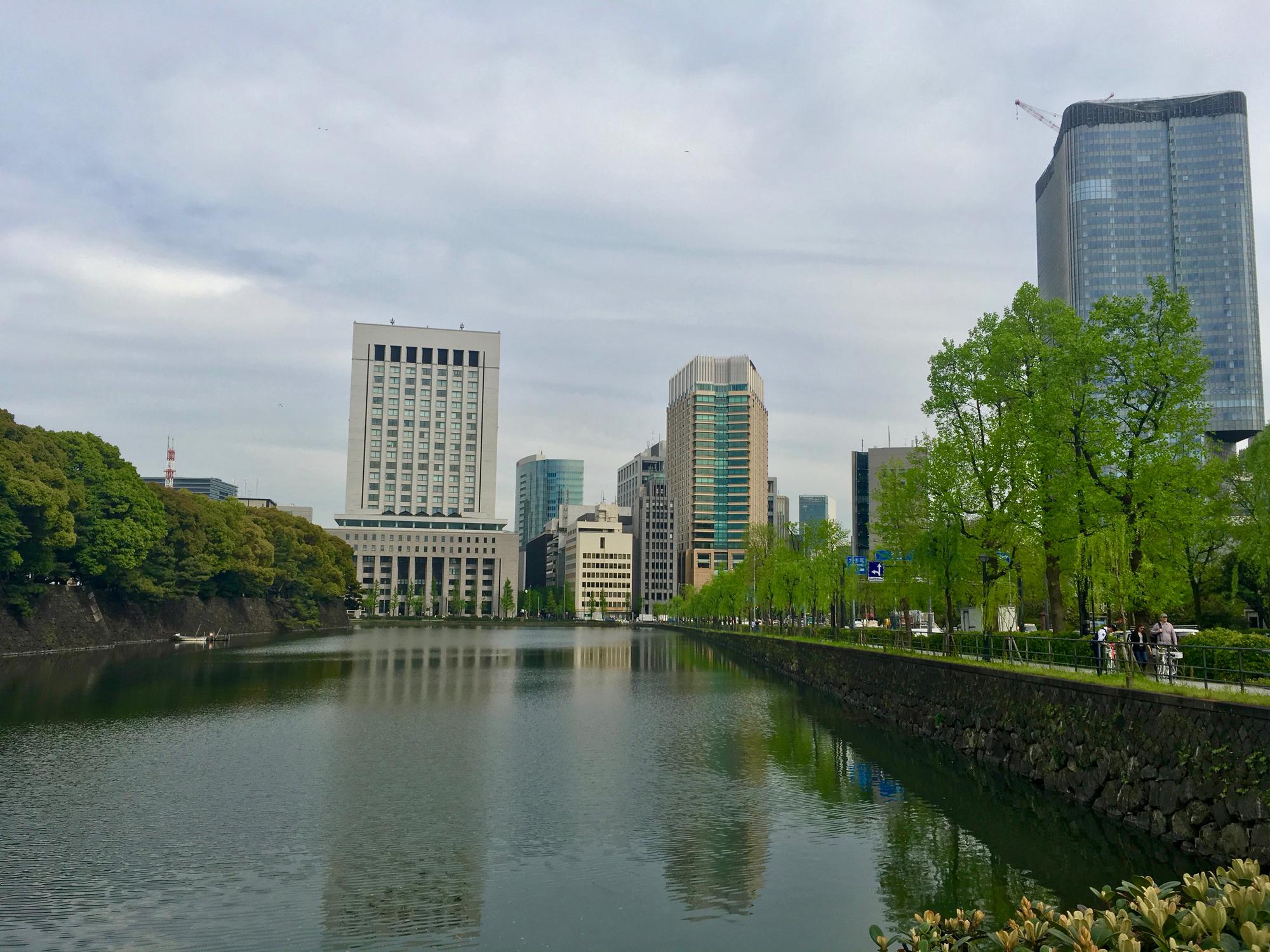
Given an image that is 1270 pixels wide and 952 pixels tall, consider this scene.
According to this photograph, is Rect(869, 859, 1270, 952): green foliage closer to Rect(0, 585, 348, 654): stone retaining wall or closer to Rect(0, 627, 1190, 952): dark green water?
A: Rect(0, 627, 1190, 952): dark green water

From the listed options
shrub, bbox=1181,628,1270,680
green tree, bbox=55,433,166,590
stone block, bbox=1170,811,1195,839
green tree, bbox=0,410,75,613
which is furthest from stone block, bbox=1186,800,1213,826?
green tree, bbox=55,433,166,590

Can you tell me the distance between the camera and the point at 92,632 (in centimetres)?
8988

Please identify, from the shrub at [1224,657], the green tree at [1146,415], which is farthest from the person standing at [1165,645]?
the green tree at [1146,415]

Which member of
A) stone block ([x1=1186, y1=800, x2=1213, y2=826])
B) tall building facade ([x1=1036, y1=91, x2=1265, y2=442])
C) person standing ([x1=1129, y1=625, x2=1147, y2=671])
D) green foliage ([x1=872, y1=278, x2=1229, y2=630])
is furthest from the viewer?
tall building facade ([x1=1036, y1=91, x2=1265, y2=442])

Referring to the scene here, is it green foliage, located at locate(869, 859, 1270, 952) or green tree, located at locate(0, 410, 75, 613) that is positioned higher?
green tree, located at locate(0, 410, 75, 613)

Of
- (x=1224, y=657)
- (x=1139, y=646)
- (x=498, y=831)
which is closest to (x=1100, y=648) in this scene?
(x=1139, y=646)

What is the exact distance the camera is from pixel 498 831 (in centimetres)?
2475

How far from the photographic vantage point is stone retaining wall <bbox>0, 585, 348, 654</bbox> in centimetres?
7888

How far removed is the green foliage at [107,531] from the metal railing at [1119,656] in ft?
224

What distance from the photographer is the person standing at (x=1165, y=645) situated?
2794cm

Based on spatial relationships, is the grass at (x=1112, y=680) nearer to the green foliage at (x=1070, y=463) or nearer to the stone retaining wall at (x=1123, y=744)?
the stone retaining wall at (x=1123, y=744)

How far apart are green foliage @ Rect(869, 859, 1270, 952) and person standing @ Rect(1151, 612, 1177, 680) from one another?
13.7 metres

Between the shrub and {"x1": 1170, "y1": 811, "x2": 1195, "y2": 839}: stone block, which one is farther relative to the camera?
the shrub

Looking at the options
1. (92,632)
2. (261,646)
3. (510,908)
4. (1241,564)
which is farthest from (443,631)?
(510,908)
